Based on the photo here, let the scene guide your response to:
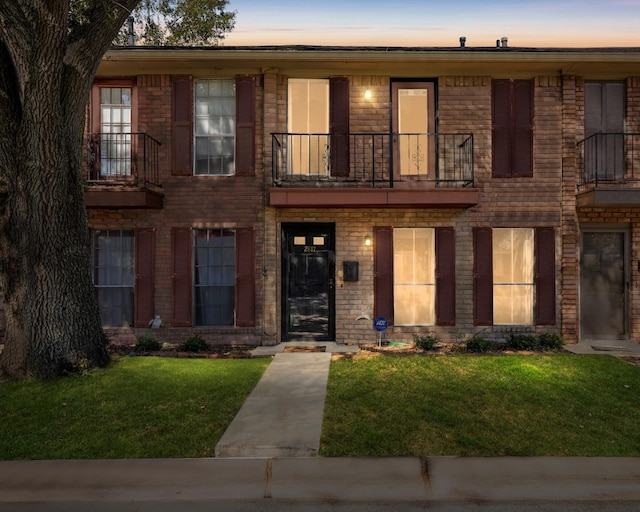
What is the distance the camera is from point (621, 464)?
373cm

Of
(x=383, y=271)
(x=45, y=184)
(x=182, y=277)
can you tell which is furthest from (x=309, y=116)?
(x=45, y=184)

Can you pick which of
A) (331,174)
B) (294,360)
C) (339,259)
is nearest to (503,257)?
(339,259)

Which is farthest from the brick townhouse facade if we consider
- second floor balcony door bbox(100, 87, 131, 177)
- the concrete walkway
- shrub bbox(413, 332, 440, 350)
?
the concrete walkway

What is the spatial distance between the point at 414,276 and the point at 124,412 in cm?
593

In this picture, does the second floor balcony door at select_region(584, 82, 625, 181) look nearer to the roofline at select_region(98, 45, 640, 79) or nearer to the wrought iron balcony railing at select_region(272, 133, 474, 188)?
the roofline at select_region(98, 45, 640, 79)

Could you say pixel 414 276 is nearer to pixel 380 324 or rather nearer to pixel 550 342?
pixel 380 324

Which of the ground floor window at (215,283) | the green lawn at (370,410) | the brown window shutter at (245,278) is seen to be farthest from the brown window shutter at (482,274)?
the ground floor window at (215,283)

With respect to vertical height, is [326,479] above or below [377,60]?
below

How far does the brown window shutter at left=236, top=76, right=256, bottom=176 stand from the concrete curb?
5.99 metres

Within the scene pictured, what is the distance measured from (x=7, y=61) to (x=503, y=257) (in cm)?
912

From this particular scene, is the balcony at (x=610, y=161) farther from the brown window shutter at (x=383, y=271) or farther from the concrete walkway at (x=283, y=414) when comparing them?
the concrete walkway at (x=283, y=414)

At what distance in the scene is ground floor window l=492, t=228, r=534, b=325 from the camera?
8.55m

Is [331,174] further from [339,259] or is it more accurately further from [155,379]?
[155,379]

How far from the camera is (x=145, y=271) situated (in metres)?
8.46
